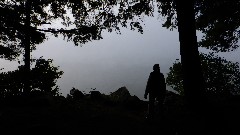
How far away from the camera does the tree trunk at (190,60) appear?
9.95 meters

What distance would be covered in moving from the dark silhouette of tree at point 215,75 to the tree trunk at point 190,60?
2679 centimetres

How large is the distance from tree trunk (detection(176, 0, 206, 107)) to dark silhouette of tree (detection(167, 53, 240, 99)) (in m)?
26.8

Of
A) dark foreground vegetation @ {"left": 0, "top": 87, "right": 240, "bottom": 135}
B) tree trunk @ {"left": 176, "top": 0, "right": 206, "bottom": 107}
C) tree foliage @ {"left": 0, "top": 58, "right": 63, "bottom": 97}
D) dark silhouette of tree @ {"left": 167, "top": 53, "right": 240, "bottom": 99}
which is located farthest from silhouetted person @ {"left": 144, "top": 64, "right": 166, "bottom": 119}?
dark silhouette of tree @ {"left": 167, "top": 53, "right": 240, "bottom": 99}

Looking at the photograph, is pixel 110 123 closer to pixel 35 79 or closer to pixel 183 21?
pixel 183 21

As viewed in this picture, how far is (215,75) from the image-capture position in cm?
3816

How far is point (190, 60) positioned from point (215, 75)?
29689 mm

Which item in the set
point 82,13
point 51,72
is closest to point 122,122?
point 82,13

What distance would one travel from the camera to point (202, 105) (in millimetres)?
9789

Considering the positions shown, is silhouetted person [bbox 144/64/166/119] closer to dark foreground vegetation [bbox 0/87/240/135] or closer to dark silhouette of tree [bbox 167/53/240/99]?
dark foreground vegetation [bbox 0/87/240/135]

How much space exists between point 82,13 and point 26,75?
5640mm

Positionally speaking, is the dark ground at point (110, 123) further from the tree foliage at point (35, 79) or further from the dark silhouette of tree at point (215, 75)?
the dark silhouette of tree at point (215, 75)

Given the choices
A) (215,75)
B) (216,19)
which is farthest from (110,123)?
(215,75)

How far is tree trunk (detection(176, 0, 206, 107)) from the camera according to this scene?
9.95m

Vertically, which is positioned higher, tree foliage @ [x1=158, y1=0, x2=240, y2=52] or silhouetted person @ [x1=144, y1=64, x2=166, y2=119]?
tree foliage @ [x1=158, y1=0, x2=240, y2=52]
